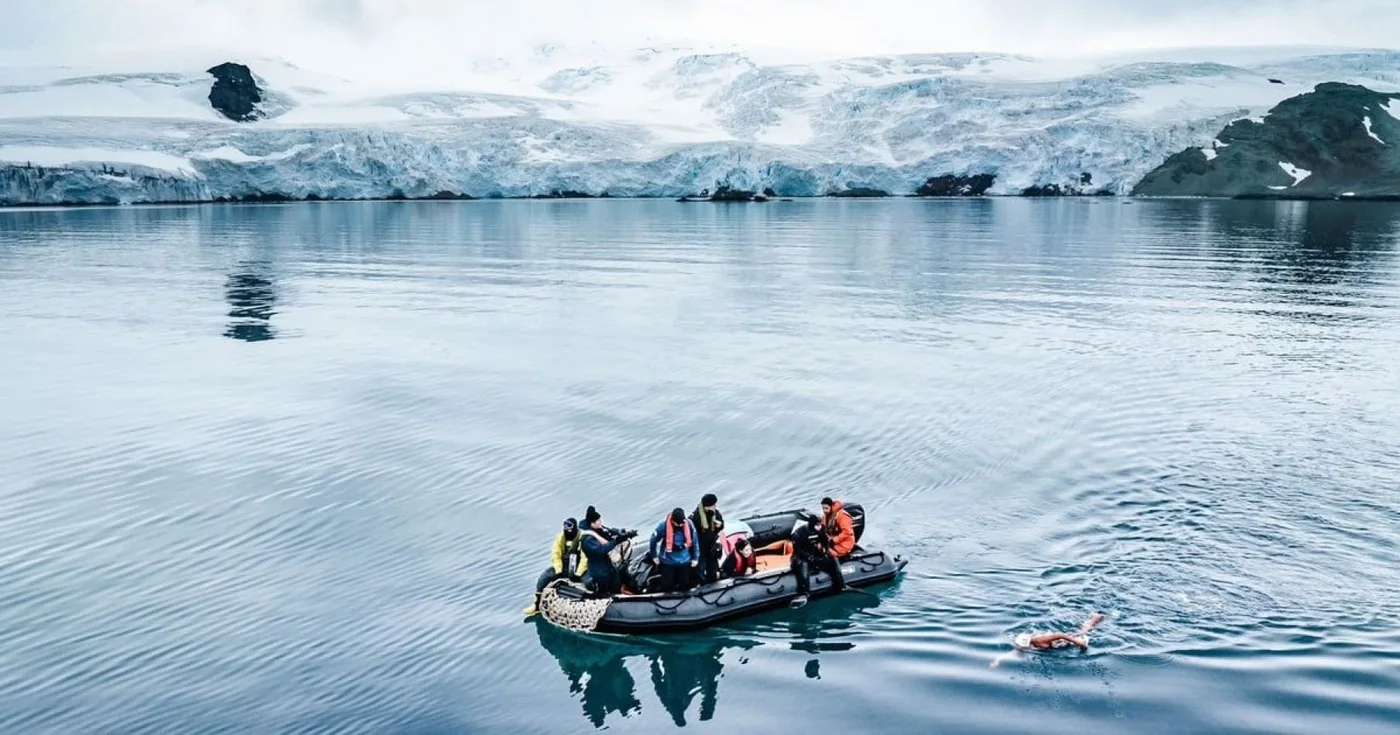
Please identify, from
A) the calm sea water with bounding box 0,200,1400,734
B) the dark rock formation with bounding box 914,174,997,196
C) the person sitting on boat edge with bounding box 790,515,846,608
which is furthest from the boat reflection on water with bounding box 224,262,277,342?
the dark rock formation with bounding box 914,174,997,196

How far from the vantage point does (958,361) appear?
27484mm

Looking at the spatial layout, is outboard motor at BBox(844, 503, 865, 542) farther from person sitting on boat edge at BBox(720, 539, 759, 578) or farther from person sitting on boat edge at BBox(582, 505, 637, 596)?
person sitting on boat edge at BBox(582, 505, 637, 596)

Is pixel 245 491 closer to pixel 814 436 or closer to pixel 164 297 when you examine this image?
pixel 814 436

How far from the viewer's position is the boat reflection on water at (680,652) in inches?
467

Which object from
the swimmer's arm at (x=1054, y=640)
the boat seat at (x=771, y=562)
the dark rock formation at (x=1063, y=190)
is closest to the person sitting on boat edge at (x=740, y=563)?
the boat seat at (x=771, y=562)

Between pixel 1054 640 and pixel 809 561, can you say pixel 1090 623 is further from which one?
pixel 809 561

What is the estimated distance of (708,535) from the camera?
45.6ft

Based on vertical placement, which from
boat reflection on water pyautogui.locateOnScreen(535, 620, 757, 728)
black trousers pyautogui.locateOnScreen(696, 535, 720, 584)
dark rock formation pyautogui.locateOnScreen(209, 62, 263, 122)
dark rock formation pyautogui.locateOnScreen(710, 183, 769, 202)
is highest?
dark rock formation pyautogui.locateOnScreen(209, 62, 263, 122)

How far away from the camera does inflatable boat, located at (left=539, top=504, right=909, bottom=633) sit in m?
13.4

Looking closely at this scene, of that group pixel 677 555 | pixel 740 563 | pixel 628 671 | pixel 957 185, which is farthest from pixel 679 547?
pixel 957 185

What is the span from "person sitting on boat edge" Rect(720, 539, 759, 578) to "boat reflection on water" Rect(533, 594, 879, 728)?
69cm

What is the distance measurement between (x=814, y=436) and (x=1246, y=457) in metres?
8.32

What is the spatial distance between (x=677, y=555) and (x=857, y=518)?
3299mm

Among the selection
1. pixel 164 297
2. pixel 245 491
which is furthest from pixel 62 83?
pixel 245 491
